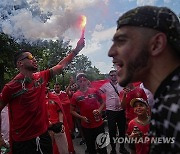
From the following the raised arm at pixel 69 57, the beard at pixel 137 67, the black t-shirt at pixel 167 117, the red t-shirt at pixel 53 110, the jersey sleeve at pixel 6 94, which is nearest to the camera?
the black t-shirt at pixel 167 117

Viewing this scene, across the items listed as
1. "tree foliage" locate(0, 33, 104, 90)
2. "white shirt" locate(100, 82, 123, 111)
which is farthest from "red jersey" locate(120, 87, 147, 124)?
"tree foliage" locate(0, 33, 104, 90)

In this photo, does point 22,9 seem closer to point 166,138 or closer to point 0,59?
point 166,138

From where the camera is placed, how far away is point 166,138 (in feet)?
4.17

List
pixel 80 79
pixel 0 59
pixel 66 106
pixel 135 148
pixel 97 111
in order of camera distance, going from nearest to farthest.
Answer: pixel 135 148 < pixel 97 111 < pixel 80 79 < pixel 66 106 < pixel 0 59

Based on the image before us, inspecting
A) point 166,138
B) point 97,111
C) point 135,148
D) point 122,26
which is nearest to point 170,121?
point 166,138

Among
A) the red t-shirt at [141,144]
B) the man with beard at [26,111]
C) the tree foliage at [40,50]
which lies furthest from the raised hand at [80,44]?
the red t-shirt at [141,144]

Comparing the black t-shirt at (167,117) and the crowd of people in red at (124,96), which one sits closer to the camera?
the black t-shirt at (167,117)

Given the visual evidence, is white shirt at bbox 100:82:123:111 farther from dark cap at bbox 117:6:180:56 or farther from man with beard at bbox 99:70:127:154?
dark cap at bbox 117:6:180:56

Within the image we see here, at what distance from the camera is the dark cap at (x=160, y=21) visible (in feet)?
4.72

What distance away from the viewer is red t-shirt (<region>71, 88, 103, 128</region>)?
6605 mm

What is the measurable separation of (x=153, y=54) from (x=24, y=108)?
3299 mm

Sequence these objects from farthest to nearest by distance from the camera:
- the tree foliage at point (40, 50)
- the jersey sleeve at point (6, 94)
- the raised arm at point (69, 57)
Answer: the tree foliage at point (40, 50) < the raised arm at point (69, 57) < the jersey sleeve at point (6, 94)

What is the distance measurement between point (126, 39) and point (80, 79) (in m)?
5.47

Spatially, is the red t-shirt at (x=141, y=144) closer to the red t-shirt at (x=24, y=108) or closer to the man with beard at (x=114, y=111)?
the red t-shirt at (x=24, y=108)
